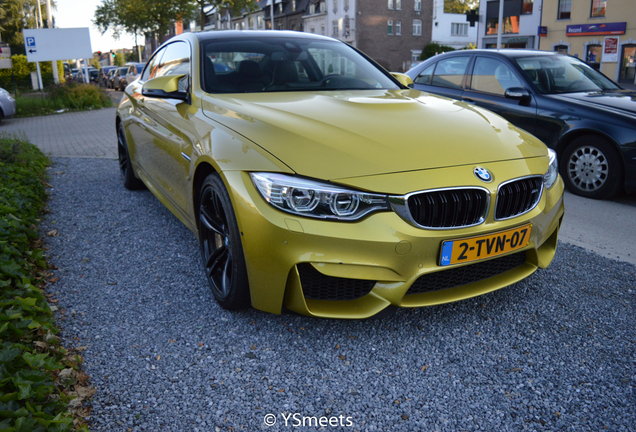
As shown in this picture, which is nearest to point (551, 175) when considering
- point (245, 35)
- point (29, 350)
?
point (245, 35)

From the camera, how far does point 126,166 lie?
5805 millimetres

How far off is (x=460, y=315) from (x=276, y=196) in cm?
129

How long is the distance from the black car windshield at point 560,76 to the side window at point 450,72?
30.4 inches

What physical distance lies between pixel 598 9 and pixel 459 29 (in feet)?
90.2

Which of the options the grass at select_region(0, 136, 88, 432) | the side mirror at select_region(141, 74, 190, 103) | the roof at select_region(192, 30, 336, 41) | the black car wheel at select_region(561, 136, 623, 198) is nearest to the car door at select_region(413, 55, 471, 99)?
the black car wheel at select_region(561, 136, 623, 198)

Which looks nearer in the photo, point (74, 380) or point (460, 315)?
point (74, 380)

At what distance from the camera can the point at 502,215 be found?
103 inches

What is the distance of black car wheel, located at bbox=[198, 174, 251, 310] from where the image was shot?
8.70 ft

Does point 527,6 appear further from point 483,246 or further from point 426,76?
point 483,246

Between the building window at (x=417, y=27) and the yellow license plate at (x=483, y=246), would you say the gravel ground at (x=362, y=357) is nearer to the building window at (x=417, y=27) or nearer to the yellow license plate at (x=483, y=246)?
the yellow license plate at (x=483, y=246)

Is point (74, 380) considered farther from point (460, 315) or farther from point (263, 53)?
point (263, 53)

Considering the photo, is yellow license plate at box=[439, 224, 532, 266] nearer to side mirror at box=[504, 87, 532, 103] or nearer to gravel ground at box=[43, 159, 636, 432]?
gravel ground at box=[43, 159, 636, 432]

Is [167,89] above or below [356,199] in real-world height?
above

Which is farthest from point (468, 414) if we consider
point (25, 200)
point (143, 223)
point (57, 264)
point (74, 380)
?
point (25, 200)
